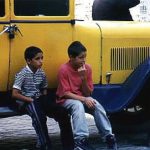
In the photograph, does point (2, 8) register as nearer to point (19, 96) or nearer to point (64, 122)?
point (19, 96)

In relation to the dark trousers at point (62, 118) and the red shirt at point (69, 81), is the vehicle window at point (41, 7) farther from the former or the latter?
the dark trousers at point (62, 118)

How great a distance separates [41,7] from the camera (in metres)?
5.71

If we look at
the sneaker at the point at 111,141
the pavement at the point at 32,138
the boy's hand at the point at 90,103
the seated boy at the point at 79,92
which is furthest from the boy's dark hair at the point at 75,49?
the pavement at the point at 32,138

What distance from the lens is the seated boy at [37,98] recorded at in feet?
18.3

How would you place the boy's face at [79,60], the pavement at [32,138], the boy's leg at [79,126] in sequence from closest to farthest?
1. the boy's leg at [79,126]
2. the boy's face at [79,60]
3. the pavement at [32,138]

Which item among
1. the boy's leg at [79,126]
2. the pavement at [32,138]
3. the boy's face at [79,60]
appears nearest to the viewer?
the boy's leg at [79,126]

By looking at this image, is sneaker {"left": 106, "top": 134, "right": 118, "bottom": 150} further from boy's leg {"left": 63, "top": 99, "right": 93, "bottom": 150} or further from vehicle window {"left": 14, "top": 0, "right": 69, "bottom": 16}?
vehicle window {"left": 14, "top": 0, "right": 69, "bottom": 16}

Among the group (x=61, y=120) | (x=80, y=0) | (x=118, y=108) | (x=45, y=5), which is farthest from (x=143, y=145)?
(x=80, y=0)

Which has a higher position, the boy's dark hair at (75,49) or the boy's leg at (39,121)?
the boy's dark hair at (75,49)

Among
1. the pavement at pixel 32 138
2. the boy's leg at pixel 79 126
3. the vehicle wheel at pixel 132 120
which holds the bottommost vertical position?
the pavement at pixel 32 138

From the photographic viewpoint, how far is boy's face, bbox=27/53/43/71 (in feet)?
18.3

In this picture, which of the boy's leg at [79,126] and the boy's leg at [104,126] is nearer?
the boy's leg at [79,126]

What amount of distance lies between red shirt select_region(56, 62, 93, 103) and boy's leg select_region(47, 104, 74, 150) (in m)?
0.13

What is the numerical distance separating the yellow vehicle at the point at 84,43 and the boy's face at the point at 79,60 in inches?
8.2
